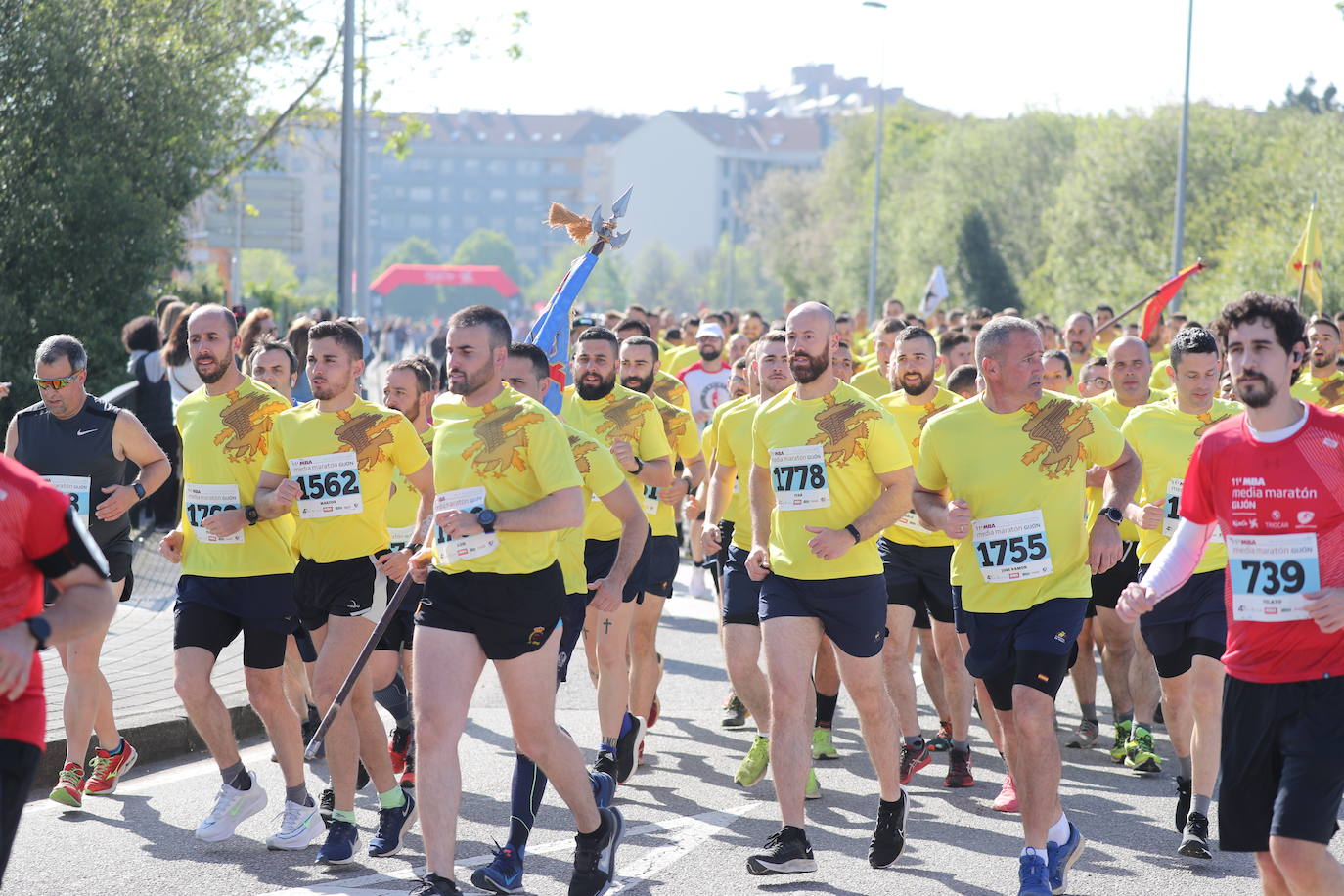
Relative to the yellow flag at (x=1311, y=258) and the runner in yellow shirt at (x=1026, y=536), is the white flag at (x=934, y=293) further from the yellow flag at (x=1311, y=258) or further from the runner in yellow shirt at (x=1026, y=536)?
the runner in yellow shirt at (x=1026, y=536)

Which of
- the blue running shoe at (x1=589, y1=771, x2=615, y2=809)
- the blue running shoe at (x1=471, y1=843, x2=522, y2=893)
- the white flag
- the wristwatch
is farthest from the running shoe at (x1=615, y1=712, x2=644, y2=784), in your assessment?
the white flag

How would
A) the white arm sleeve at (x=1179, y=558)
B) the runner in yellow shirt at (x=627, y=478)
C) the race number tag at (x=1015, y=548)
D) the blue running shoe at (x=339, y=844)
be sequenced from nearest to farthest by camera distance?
the white arm sleeve at (x=1179, y=558)
the race number tag at (x=1015, y=548)
the blue running shoe at (x=339, y=844)
the runner in yellow shirt at (x=627, y=478)

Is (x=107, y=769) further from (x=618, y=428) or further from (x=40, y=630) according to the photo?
(x=40, y=630)

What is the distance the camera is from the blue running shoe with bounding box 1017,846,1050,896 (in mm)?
5934

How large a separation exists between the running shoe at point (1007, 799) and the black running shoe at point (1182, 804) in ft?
2.31

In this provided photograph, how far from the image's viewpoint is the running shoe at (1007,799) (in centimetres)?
743

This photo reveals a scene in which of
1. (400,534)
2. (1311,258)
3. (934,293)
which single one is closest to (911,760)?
(400,534)

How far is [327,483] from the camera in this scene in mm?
6664

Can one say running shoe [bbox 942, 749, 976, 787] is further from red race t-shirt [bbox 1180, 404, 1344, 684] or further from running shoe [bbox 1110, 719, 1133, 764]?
red race t-shirt [bbox 1180, 404, 1344, 684]

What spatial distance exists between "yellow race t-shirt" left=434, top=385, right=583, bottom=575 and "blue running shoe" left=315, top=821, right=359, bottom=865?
1.39m

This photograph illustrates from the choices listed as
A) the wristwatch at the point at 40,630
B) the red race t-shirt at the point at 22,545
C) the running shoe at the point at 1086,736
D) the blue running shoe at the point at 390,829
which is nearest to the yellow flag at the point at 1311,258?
the running shoe at the point at 1086,736

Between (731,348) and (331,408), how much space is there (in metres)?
9.42

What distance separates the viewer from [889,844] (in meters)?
6.45

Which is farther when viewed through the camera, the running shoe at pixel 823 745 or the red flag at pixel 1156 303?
the red flag at pixel 1156 303
